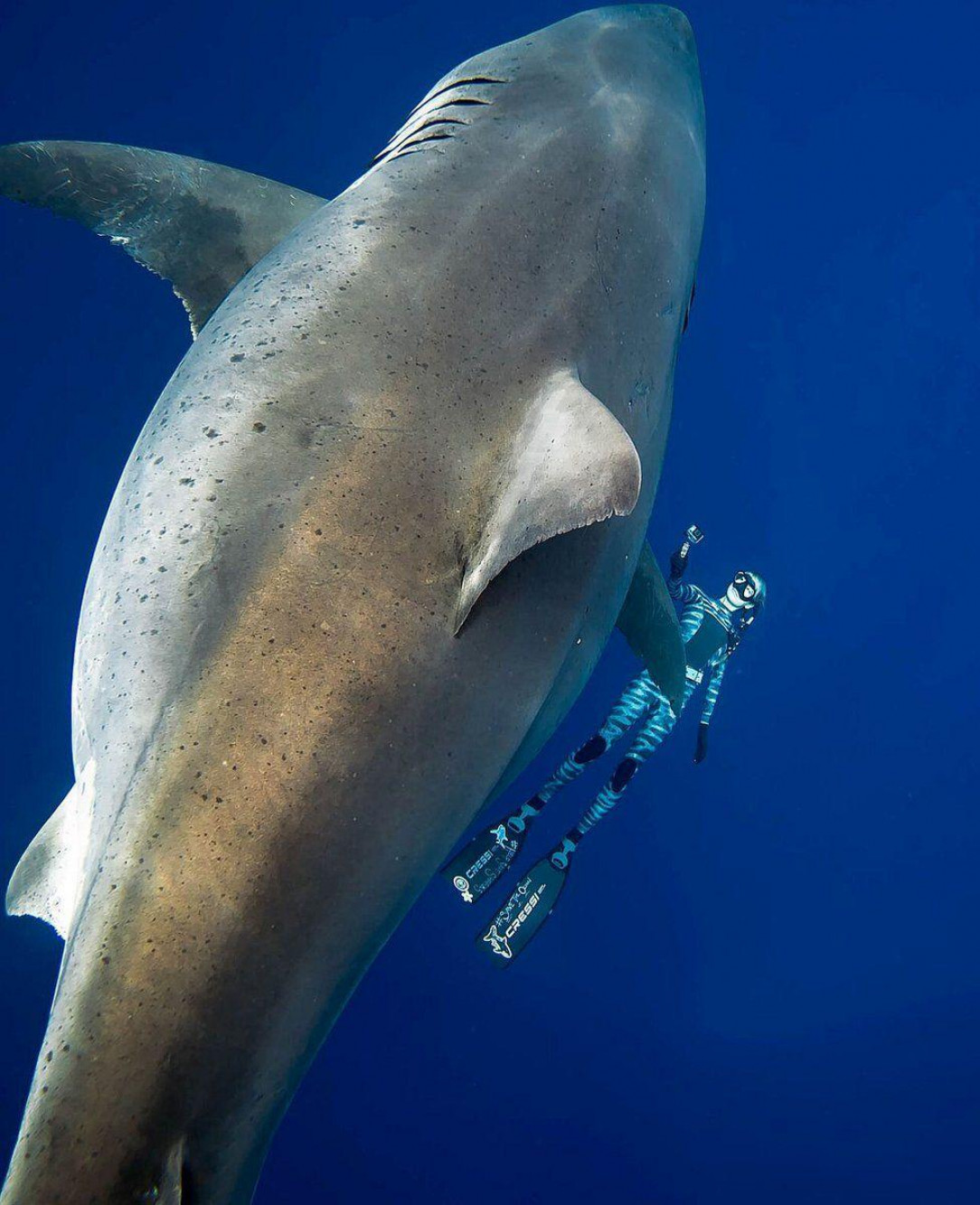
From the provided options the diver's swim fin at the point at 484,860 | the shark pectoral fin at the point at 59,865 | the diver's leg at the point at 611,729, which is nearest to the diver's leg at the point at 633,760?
the diver's leg at the point at 611,729

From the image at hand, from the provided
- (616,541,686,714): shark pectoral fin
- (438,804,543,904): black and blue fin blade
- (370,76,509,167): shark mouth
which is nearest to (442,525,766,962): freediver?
(438,804,543,904): black and blue fin blade

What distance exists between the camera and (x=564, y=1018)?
50.1 ft

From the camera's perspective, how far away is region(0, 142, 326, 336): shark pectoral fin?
129 inches

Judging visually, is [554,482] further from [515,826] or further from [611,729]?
[611,729]

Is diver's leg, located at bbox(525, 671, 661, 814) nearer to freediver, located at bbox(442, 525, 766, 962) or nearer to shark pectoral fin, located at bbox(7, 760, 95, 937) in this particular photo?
freediver, located at bbox(442, 525, 766, 962)

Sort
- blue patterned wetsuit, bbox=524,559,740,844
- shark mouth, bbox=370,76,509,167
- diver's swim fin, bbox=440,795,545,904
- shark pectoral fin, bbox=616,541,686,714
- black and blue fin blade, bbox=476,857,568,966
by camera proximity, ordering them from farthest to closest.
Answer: blue patterned wetsuit, bbox=524,559,740,844, black and blue fin blade, bbox=476,857,568,966, diver's swim fin, bbox=440,795,545,904, shark pectoral fin, bbox=616,541,686,714, shark mouth, bbox=370,76,509,167

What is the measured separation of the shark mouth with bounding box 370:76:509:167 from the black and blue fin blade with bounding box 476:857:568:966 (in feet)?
22.8

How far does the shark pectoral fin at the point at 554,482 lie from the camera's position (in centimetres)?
183

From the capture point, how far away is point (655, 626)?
3.95m

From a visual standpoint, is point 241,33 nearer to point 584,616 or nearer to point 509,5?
point 509,5

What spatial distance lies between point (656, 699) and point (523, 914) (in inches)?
125

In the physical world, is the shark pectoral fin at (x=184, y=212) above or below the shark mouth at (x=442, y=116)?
below

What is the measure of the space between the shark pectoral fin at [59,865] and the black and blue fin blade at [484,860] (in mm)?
4785

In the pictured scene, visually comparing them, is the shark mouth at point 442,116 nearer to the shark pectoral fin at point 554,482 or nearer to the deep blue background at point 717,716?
the shark pectoral fin at point 554,482
